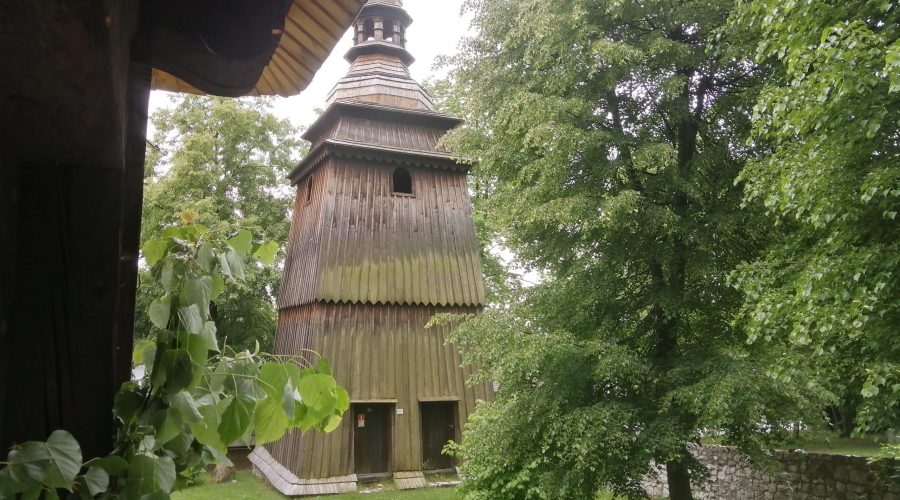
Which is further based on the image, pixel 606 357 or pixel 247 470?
pixel 247 470

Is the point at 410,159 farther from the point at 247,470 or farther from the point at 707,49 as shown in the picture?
the point at 247,470

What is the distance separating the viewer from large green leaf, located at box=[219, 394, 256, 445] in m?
1.34

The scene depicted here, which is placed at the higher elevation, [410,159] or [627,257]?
[410,159]

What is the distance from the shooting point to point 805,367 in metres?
6.17

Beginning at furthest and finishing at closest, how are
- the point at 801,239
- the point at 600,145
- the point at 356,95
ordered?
the point at 356,95, the point at 600,145, the point at 801,239

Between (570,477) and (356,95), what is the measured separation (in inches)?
490

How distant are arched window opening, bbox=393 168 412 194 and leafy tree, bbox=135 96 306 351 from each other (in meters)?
5.58

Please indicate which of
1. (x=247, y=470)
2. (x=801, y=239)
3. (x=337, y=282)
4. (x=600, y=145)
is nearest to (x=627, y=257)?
(x=600, y=145)

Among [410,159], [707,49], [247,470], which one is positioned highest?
[410,159]

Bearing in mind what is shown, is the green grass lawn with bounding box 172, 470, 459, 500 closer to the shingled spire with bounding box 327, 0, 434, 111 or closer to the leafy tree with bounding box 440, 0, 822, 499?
the leafy tree with bounding box 440, 0, 822, 499

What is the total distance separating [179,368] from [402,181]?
48.8ft

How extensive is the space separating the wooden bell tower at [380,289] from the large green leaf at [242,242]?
454 inches

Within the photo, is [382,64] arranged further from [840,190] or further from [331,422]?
[331,422]

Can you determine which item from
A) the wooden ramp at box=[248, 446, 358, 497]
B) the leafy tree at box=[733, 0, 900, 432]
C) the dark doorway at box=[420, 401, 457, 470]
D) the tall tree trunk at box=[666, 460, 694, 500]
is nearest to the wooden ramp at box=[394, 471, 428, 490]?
the dark doorway at box=[420, 401, 457, 470]
